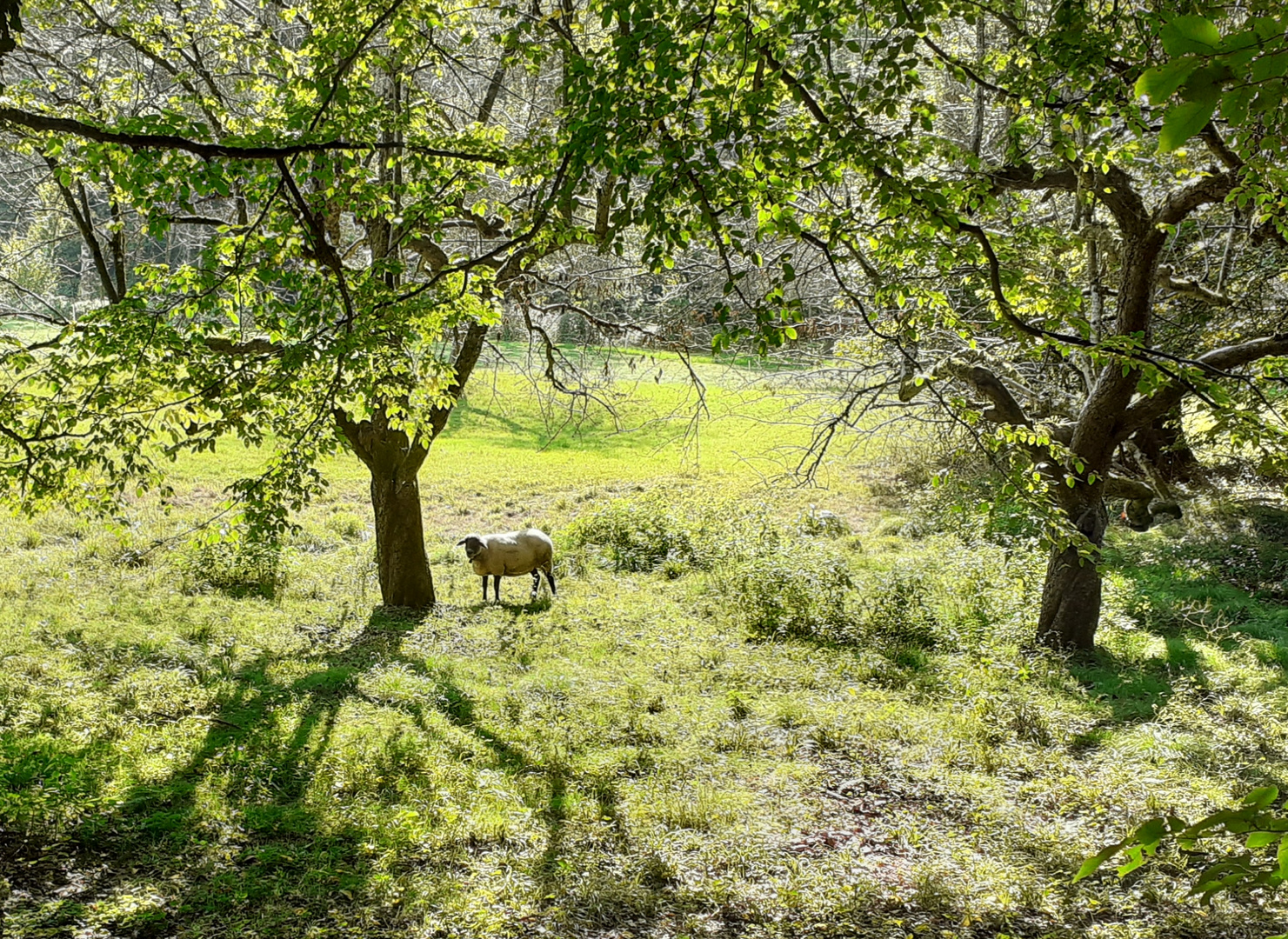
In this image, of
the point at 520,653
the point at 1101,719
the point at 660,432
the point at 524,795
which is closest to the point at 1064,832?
the point at 1101,719

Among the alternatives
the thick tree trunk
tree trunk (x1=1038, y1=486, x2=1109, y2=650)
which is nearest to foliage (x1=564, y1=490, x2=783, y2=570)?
the thick tree trunk

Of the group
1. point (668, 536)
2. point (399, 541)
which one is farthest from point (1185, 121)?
point (668, 536)

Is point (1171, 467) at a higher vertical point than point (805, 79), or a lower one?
lower

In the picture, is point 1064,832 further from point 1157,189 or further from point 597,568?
point 597,568

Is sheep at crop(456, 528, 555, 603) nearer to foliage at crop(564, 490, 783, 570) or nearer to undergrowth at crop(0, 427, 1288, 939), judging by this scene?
undergrowth at crop(0, 427, 1288, 939)

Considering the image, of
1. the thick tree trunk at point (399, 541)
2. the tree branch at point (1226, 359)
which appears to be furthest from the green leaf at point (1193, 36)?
the thick tree trunk at point (399, 541)

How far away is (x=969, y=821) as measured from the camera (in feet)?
22.1

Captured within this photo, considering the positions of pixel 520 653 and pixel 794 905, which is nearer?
pixel 794 905

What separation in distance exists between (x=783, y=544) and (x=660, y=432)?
50.9ft

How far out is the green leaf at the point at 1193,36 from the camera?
1.19m

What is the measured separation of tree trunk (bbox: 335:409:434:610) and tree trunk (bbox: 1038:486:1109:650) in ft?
28.1

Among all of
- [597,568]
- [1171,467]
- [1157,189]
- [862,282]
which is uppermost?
[1157,189]

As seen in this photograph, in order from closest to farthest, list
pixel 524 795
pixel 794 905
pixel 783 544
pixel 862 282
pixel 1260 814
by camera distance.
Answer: pixel 1260 814 → pixel 794 905 → pixel 524 795 → pixel 862 282 → pixel 783 544

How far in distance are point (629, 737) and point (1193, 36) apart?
25.6ft
